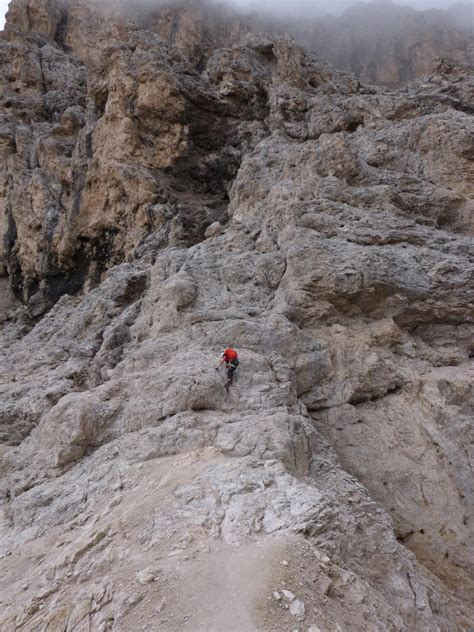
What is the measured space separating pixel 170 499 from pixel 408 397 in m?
7.97

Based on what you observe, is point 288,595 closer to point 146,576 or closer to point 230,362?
point 146,576

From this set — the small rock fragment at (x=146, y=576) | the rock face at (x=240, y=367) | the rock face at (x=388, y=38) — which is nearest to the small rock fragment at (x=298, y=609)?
the rock face at (x=240, y=367)

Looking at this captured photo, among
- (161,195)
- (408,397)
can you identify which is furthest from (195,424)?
(161,195)

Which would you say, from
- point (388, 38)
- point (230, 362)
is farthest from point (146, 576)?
point (388, 38)

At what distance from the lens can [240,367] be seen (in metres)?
10.9

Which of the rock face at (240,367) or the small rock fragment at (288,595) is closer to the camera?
the small rock fragment at (288,595)

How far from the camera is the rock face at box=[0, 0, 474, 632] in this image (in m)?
5.64

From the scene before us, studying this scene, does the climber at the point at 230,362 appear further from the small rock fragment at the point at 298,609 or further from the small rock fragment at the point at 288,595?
the small rock fragment at the point at 298,609

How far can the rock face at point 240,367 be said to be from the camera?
5.64 m

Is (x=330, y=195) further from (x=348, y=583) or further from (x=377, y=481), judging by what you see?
(x=348, y=583)

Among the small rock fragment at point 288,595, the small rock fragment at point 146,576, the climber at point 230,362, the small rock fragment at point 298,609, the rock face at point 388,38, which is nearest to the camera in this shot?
the small rock fragment at point 298,609

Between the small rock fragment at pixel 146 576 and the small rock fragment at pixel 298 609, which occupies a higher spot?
the small rock fragment at pixel 298 609

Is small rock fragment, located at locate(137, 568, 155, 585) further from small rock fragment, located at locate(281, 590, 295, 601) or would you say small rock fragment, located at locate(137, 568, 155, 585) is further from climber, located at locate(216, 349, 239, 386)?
climber, located at locate(216, 349, 239, 386)

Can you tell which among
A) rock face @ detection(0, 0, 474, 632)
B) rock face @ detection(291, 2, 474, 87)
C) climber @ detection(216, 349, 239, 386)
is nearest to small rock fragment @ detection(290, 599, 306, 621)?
rock face @ detection(0, 0, 474, 632)
